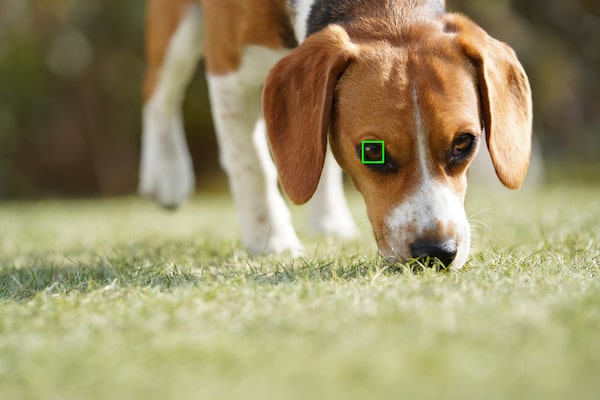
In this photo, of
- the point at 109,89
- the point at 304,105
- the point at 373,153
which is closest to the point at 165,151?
the point at 304,105

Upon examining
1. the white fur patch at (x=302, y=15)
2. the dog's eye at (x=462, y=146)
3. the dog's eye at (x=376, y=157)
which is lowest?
the dog's eye at (x=376, y=157)

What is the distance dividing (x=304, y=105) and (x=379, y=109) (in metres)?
0.33

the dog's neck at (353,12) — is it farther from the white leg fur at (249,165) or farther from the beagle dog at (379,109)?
the white leg fur at (249,165)

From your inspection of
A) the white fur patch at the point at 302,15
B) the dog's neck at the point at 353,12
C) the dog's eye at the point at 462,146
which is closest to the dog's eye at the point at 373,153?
the dog's eye at the point at 462,146

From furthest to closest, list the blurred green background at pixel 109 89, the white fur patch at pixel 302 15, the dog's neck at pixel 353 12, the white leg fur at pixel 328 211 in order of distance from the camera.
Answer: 1. the blurred green background at pixel 109 89
2. the white leg fur at pixel 328 211
3. the white fur patch at pixel 302 15
4. the dog's neck at pixel 353 12

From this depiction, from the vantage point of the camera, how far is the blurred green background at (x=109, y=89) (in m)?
10.9

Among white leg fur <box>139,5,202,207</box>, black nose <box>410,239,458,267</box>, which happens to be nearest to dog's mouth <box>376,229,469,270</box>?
black nose <box>410,239,458,267</box>

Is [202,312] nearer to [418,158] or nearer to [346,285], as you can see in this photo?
[346,285]

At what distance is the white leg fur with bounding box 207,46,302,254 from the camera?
401 cm

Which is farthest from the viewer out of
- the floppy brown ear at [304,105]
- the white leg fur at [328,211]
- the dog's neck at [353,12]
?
the white leg fur at [328,211]

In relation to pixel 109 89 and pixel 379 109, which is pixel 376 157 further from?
pixel 109 89

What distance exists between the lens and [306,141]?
318 cm

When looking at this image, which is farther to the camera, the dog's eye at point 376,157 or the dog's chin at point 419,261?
the dog's eye at point 376,157

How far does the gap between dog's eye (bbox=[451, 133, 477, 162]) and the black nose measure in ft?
1.21
